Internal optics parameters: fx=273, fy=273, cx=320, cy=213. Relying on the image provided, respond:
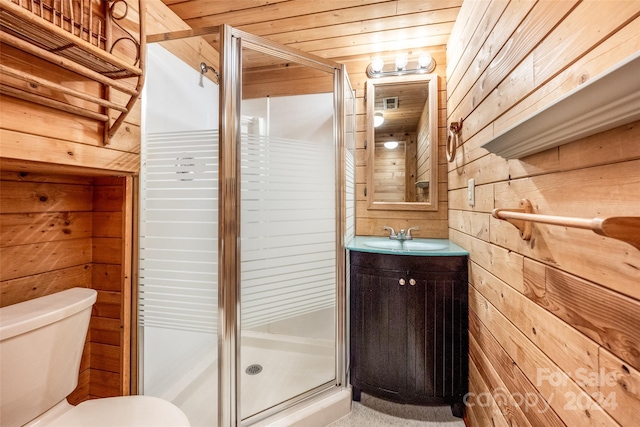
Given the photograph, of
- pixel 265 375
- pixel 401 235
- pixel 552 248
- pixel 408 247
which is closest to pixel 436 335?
pixel 408 247

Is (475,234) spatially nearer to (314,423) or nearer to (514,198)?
(514,198)

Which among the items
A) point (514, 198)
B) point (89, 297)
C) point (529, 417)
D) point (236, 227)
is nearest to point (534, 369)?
point (529, 417)

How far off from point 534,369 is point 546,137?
2.36ft

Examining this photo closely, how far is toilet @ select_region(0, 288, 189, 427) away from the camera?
92cm

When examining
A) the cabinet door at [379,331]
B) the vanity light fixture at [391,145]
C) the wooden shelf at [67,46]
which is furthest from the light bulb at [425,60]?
the wooden shelf at [67,46]

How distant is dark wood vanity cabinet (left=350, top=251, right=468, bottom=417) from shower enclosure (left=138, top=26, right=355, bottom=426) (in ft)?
0.79

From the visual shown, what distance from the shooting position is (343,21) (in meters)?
1.85

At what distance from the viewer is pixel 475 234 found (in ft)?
4.76

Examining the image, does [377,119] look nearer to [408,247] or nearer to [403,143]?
[403,143]

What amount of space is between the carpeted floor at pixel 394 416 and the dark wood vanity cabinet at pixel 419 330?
9 centimetres

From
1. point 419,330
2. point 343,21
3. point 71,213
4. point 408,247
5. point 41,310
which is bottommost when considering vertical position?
point 419,330

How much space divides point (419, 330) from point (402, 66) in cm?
189

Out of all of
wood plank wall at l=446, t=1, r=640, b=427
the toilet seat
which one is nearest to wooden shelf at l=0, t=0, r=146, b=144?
the toilet seat

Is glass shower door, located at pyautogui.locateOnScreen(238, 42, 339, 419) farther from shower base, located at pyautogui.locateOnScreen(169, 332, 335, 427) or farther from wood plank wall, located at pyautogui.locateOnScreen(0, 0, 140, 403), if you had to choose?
wood plank wall, located at pyautogui.locateOnScreen(0, 0, 140, 403)
